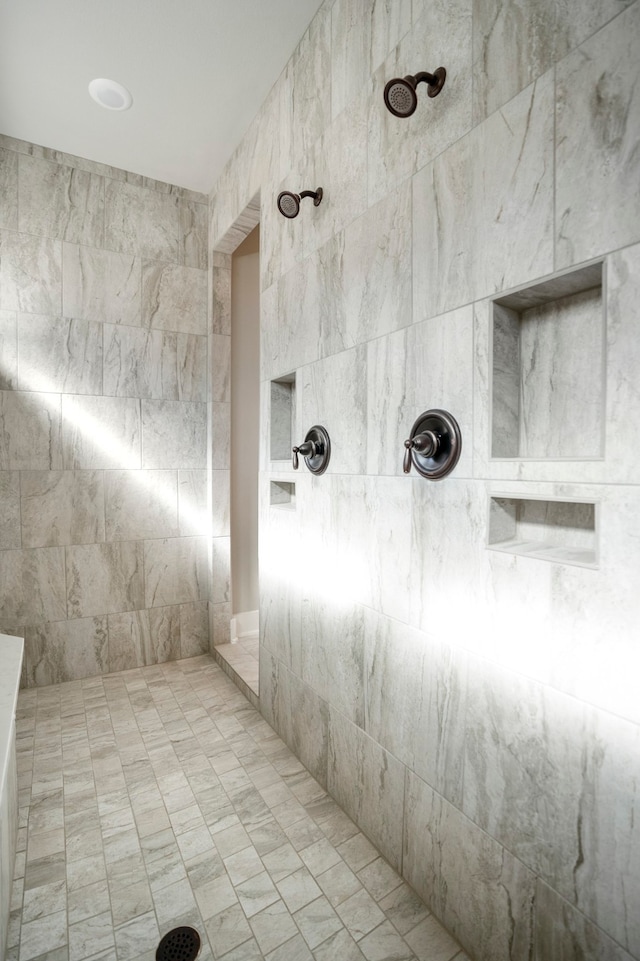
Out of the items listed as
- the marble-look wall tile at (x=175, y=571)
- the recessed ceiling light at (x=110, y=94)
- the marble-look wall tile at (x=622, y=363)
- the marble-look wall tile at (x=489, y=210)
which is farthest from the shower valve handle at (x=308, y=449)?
the recessed ceiling light at (x=110, y=94)

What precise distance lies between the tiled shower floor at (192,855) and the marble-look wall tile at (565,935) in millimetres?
361

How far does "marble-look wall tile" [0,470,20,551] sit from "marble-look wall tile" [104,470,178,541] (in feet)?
1.50

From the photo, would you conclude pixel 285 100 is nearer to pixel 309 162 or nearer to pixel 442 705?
pixel 309 162

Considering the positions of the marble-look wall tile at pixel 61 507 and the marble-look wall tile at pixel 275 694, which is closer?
the marble-look wall tile at pixel 275 694

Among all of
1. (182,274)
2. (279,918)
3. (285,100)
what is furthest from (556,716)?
(182,274)

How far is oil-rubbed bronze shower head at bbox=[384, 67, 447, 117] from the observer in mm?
1211

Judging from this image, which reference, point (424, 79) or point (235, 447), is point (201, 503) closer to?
point (235, 447)

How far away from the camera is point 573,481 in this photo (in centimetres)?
95

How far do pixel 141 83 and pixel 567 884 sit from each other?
3.23 meters

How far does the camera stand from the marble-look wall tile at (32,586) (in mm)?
2648

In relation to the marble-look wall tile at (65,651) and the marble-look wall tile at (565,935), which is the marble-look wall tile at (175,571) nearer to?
the marble-look wall tile at (65,651)

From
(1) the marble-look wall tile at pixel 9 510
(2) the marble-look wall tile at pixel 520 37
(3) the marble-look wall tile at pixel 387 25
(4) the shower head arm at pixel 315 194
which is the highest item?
(3) the marble-look wall tile at pixel 387 25

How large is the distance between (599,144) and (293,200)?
47.6 inches

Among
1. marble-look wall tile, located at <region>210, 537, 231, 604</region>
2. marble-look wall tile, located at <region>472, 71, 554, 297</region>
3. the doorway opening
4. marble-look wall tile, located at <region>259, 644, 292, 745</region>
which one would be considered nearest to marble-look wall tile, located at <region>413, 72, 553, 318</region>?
marble-look wall tile, located at <region>472, 71, 554, 297</region>
